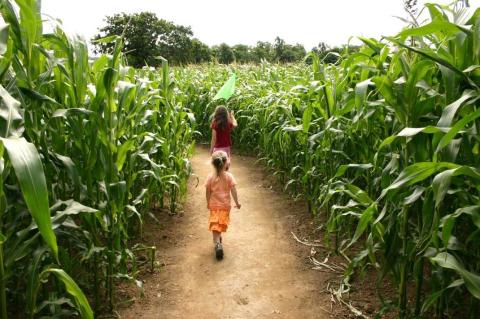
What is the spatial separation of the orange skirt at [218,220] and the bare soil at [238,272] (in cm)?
27

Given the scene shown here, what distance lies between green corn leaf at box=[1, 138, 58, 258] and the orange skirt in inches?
115

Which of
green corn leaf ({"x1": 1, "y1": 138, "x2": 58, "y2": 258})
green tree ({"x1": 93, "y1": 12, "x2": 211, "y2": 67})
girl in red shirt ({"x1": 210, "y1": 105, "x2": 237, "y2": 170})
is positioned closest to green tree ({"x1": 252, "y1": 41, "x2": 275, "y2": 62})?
green tree ({"x1": 93, "y1": 12, "x2": 211, "y2": 67})

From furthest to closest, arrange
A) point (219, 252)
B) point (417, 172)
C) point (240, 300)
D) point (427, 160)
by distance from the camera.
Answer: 1. point (219, 252)
2. point (240, 300)
3. point (427, 160)
4. point (417, 172)

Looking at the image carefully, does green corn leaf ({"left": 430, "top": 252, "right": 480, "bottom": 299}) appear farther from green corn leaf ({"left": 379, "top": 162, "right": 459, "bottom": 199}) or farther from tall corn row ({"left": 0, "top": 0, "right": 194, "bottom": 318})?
tall corn row ({"left": 0, "top": 0, "right": 194, "bottom": 318})

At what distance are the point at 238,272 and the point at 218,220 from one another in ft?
2.03

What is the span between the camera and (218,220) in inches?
163

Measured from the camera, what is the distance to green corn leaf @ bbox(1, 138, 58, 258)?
1.18 m

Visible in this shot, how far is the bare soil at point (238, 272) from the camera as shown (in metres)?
3.13

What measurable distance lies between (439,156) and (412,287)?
56.6 inches

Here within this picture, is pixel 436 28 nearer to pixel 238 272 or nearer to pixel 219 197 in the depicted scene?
pixel 238 272

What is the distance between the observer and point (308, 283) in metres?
3.48

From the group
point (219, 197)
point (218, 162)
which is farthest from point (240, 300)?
point (218, 162)

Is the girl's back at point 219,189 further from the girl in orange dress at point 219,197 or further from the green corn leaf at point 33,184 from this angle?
the green corn leaf at point 33,184

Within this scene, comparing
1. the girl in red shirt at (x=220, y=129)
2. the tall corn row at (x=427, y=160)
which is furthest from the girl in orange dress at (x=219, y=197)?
the girl in red shirt at (x=220, y=129)
